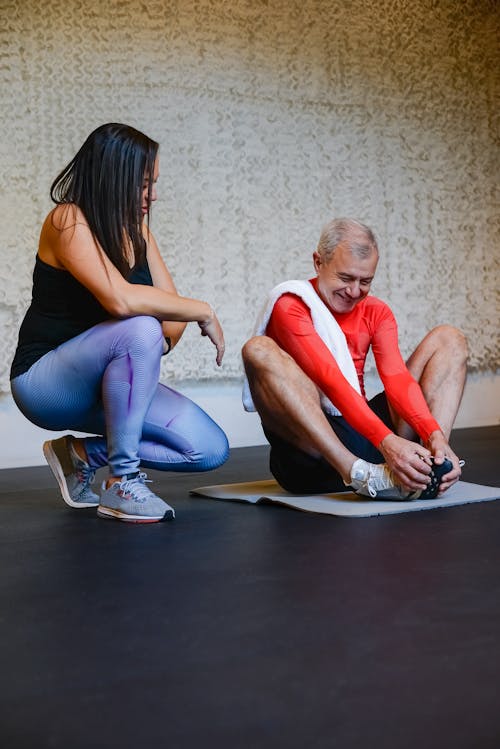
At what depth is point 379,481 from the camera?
2201 millimetres

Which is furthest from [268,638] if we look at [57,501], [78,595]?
[57,501]

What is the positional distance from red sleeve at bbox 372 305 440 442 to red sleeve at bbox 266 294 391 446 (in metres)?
0.10

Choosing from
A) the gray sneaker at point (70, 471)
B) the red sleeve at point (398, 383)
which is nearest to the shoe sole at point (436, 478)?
the red sleeve at point (398, 383)

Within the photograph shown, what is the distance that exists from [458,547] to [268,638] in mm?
656

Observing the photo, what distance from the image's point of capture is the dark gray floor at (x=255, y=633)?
0.94 meters

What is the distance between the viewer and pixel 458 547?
69.5 inches

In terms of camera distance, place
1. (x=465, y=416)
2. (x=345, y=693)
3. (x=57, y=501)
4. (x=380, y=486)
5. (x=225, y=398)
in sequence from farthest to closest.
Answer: (x=465, y=416) < (x=225, y=398) < (x=57, y=501) < (x=380, y=486) < (x=345, y=693)

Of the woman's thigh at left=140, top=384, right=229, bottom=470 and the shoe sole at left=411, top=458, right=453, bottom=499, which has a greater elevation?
the woman's thigh at left=140, top=384, right=229, bottom=470

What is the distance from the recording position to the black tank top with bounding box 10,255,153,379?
2217mm

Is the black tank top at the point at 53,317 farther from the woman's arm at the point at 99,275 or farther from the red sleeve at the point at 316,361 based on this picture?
the red sleeve at the point at 316,361

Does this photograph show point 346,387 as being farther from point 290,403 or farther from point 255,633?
point 255,633

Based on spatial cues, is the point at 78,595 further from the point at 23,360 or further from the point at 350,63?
the point at 350,63

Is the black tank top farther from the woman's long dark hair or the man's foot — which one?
the man's foot

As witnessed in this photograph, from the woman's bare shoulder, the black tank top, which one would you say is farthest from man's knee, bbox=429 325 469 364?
the woman's bare shoulder
